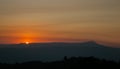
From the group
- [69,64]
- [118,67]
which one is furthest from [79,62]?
[118,67]

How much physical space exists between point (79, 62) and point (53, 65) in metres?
6.59

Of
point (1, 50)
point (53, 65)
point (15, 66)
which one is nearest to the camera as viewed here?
point (53, 65)

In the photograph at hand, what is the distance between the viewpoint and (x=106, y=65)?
49.6m

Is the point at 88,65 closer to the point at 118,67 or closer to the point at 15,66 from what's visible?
the point at 118,67

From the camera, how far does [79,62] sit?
164 ft

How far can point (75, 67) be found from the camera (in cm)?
4800

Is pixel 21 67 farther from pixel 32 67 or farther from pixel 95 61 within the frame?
pixel 95 61

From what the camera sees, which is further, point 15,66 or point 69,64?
point 15,66

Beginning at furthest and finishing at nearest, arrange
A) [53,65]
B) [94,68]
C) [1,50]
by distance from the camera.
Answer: [1,50]
[53,65]
[94,68]

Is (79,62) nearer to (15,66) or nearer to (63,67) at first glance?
(63,67)

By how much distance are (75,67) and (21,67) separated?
42.4 ft

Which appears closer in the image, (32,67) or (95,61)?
(95,61)

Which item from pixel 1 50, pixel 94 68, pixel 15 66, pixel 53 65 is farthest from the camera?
pixel 1 50

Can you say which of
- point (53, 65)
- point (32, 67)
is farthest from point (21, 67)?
point (53, 65)
